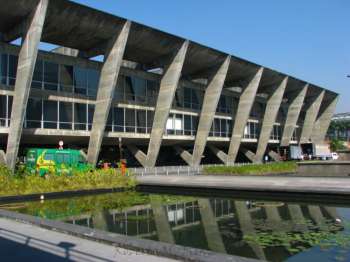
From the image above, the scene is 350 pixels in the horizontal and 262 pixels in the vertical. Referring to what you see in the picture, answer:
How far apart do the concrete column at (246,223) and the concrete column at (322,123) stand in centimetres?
7146

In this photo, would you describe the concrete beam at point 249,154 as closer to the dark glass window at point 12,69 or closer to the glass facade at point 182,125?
the glass facade at point 182,125

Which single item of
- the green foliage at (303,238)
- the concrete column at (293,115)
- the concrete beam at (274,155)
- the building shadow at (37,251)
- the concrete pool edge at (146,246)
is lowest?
the green foliage at (303,238)

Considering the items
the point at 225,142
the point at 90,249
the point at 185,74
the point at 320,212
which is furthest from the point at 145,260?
the point at 225,142

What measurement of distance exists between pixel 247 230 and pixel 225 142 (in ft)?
157

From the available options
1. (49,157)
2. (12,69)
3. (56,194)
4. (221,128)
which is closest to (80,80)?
(12,69)

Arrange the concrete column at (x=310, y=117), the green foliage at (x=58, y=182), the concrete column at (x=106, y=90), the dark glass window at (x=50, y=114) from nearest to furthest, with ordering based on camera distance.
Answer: the green foliage at (x=58, y=182)
the dark glass window at (x=50, y=114)
the concrete column at (x=106, y=90)
the concrete column at (x=310, y=117)

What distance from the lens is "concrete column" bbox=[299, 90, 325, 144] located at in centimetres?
7675

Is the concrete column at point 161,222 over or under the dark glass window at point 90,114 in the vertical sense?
under

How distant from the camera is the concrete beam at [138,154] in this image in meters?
43.8

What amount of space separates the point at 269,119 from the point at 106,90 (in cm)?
3168

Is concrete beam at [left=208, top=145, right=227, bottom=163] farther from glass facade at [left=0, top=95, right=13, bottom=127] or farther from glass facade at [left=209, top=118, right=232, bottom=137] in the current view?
glass facade at [left=0, top=95, right=13, bottom=127]

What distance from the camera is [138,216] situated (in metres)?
14.6

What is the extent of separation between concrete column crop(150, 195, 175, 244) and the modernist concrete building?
58.6 ft

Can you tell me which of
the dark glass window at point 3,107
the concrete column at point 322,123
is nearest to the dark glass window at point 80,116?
the dark glass window at point 3,107
